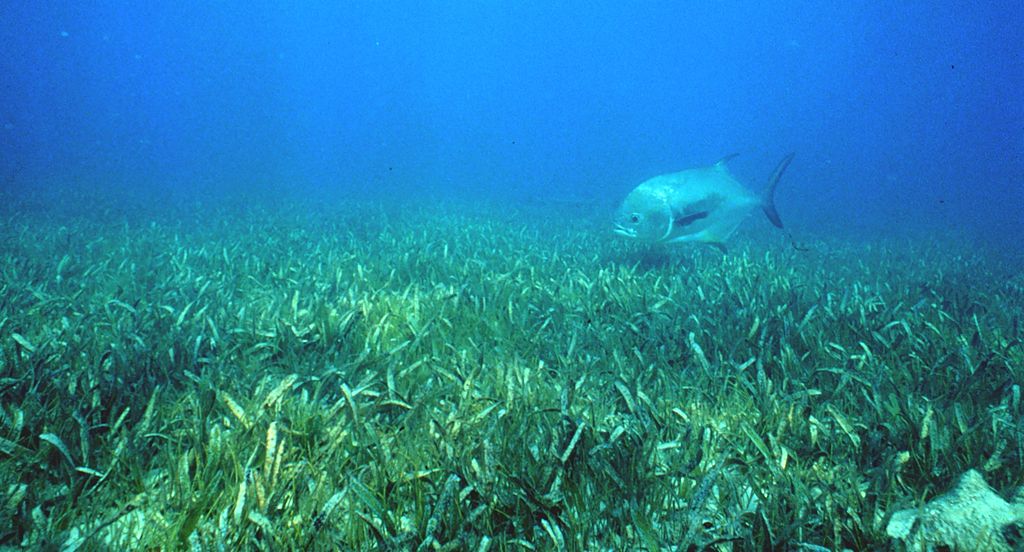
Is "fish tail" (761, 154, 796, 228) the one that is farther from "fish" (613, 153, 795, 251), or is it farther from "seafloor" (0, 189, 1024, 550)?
"seafloor" (0, 189, 1024, 550)

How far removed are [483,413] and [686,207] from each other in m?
5.43

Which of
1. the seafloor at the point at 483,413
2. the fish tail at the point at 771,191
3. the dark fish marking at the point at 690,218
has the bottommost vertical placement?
the seafloor at the point at 483,413

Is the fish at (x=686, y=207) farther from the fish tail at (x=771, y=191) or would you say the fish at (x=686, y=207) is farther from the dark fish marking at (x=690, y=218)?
the fish tail at (x=771, y=191)

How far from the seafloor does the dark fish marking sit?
Answer: 46.5 inches

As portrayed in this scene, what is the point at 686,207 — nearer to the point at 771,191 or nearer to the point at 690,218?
the point at 690,218

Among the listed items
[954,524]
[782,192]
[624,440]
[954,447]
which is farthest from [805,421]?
[782,192]

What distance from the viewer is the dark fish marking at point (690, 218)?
686 cm

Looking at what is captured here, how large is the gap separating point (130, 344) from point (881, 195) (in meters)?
47.2

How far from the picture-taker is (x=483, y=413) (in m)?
2.54

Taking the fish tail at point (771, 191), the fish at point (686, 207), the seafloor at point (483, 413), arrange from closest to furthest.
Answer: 1. the seafloor at point (483, 413)
2. the fish at point (686, 207)
3. the fish tail at point (771, 191)

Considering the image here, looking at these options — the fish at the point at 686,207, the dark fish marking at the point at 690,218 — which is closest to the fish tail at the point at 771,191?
the fish at the point at 686,207

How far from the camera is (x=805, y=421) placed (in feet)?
9.02

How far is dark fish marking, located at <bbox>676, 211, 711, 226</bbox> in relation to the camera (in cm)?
686

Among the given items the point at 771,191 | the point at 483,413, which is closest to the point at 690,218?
the point at 771,191
